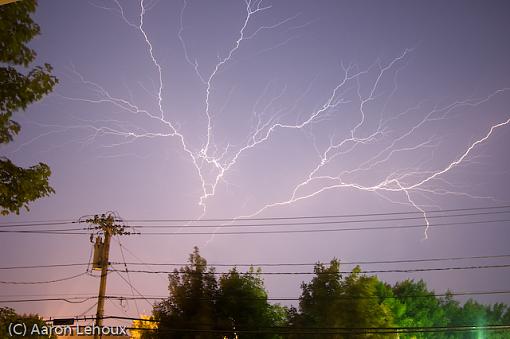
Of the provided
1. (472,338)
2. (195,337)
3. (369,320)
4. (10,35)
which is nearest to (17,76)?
(10,35)


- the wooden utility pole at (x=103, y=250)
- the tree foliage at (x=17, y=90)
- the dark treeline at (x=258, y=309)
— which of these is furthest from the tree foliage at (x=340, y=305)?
the tree foliage at (x=17, y=90)

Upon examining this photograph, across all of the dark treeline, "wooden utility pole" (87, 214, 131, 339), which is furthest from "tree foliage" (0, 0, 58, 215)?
the dark treeline

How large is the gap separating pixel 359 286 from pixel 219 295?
33.8ft

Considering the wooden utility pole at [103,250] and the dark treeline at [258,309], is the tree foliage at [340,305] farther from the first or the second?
the wooden utility pole at [103,250]

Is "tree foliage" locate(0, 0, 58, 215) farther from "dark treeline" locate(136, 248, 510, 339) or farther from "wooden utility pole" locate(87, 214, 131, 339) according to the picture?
"dark treeline" locate(136, 248, 510, 339)

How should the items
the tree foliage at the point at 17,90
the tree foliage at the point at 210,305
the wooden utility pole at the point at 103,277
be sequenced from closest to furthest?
the tree foliage at the point at 17,90
the wooden utility pole at the point at 103,277
the tree foliage at the point at 210,305

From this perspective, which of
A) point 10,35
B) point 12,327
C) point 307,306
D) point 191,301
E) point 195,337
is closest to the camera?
point 12,327

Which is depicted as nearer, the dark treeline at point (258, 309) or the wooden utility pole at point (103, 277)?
the wooden utility pole at point (103, 277)

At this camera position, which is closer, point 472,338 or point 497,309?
point 472,338

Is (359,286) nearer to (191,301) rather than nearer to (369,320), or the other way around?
(369,320)

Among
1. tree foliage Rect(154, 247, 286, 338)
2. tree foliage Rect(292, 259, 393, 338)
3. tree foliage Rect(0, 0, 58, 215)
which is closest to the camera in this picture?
tree foliage Rect(0, 0, 58, 215)

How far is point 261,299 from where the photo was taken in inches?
1119

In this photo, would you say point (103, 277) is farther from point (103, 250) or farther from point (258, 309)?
point (258, 309)

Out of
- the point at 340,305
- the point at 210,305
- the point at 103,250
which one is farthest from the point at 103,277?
the point at 340,305
